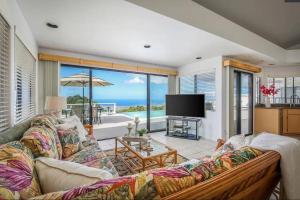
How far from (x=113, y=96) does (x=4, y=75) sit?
4330 millimetres

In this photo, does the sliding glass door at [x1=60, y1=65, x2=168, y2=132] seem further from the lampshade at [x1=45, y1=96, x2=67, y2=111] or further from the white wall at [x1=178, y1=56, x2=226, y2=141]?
the white wall at [x1=178, y1=56, x2=226, y2=141]

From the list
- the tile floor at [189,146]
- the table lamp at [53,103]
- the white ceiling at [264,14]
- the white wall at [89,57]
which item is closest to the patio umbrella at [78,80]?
the white wall at [89,57]

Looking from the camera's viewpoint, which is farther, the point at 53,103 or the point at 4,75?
the point at 53,103

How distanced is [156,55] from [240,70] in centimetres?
239

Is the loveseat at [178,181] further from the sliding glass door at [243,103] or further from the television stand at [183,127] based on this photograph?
the sliding glass door at [243,103]

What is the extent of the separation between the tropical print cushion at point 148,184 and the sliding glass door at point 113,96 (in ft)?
9.96

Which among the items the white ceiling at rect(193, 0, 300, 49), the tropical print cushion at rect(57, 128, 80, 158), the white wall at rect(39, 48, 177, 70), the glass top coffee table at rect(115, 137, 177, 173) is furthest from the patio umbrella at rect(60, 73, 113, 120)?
the white ceiling at rect(193, 0, 300, 49)

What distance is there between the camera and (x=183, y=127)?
4664mm

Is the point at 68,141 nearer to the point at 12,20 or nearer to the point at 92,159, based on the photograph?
the point at 92,159

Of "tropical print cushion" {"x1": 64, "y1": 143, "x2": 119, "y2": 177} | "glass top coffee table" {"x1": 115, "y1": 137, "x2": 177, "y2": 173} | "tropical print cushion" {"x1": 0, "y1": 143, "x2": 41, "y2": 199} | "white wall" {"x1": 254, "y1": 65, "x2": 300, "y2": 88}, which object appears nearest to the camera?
"tropical print cushion" {"x1": 0, "y1": 143, "x2": 41, "y2": 199}

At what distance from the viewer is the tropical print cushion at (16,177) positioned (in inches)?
25.7

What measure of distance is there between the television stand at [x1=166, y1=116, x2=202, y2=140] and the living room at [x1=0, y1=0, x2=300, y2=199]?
0.13ft

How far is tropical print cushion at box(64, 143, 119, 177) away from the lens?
66.0 inches

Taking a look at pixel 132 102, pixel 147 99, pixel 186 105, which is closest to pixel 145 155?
pixel 186 105
